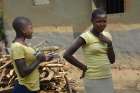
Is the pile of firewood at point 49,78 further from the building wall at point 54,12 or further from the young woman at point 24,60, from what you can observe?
the building wall at point 54,12

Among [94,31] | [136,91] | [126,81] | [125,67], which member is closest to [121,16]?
[125,67]

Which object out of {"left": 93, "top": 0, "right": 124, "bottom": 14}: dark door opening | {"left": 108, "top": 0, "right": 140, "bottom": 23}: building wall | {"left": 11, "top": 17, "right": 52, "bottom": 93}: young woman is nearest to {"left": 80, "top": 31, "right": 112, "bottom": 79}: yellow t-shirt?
{"left": 11, "top": 17, "right": 52, "bottom": 93}: young woman

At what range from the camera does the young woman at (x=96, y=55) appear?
200 inches

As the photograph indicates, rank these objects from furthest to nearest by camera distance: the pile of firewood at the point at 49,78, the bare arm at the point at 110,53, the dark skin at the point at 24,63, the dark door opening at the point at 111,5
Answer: the dark door opening at the point at 111,5 → the pile of firewood at the point at 49,78 → the bare arm at the point at 110,53 → the dark skin at the point at 24,63

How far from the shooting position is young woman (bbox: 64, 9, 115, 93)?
5.07m

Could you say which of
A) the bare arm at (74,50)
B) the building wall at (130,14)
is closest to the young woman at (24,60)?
the bare arm at (74,50)

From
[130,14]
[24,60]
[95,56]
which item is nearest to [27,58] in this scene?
[24,60]

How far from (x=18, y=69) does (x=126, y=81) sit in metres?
5.87

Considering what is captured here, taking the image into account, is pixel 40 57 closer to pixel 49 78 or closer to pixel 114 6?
pixel 49 78

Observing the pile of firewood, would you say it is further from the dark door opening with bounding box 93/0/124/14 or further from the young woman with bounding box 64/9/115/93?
the dark door opening with bounding box 93/0/124/14

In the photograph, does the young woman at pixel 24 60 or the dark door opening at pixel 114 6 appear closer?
the young woman at pixel 24 60

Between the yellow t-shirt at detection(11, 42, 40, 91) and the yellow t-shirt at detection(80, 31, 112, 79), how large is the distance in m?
0.59

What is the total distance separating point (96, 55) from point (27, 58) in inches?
29.2

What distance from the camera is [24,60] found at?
4828 millimetres
